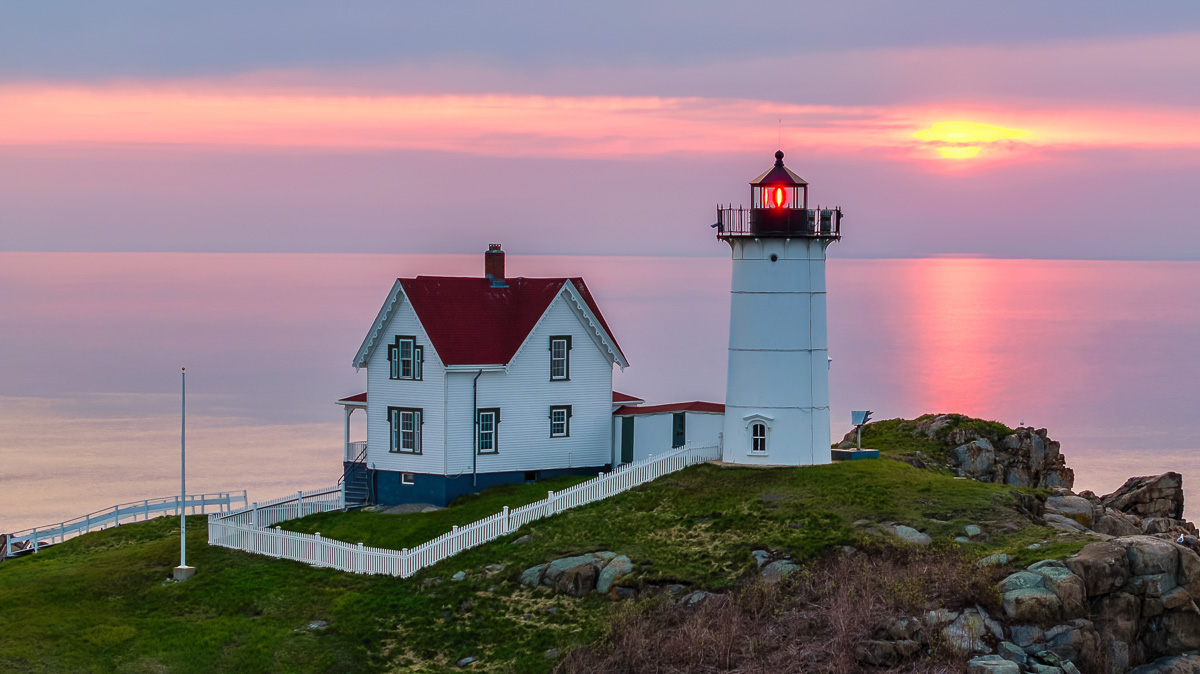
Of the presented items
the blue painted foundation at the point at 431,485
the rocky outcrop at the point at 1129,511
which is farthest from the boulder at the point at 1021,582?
the blue painted foundation at the point at 431,485

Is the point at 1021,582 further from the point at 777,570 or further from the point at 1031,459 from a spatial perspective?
the point at 1031,459

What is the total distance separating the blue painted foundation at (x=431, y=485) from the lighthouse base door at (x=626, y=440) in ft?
7.44

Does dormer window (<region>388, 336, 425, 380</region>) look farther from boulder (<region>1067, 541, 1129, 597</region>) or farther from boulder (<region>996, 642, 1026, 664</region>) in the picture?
boulder (<region>1067, 541, 1129, 597</region>)

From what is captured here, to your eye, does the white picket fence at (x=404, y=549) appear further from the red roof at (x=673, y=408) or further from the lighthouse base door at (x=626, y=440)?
the lighthouse base door at (x=626, y=440)

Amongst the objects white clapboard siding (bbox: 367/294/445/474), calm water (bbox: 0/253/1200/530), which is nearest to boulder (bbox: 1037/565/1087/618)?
white clapboard siding (bbox: 367/294/445/474)

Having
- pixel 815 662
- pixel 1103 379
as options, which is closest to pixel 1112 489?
pixel 815 662

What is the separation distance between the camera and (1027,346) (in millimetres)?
154875

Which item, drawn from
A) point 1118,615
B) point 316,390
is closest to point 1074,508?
point 1118,615

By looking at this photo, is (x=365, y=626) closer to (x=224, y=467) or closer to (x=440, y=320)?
(x=440, y=320)

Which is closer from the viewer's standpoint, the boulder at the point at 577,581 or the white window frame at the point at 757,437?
the boulder at the point at 577,581

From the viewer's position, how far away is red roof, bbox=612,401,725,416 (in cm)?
4224

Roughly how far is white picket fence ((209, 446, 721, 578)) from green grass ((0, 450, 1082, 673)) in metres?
0.40

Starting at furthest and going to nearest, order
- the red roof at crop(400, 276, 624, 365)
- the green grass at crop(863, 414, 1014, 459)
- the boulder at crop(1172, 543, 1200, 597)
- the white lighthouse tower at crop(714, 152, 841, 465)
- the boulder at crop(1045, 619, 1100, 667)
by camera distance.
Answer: the green grass at crop(863, 414, 1014, 459) → the red roof at crop(400, 276, 624, 365) → the white lighthouse tower at crop(714, 152, 841, 465) → the boulder at crop(1172, 543, 1200, 597) → the boulder at crop(1045, 619, 1100, 667)

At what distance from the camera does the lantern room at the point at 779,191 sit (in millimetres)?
40031
